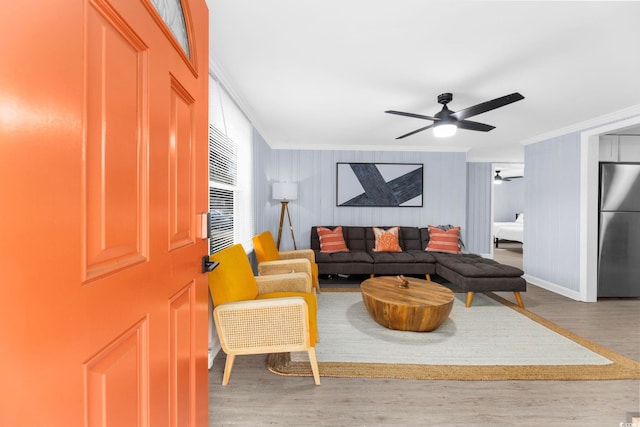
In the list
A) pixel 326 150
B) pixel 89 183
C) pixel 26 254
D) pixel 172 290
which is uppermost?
pixel 326 150

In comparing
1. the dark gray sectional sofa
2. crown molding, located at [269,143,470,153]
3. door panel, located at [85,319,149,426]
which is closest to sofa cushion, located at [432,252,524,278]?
the dark gray sectional sofa

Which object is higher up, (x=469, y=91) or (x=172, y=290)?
(x=469, y=91)

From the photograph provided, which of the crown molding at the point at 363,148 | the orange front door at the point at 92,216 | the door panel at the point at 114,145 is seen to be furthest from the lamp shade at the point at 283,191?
the door panel at the point at 114,145

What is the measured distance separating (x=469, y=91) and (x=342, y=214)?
2.87m

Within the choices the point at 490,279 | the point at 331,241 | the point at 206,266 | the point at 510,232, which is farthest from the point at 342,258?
the point at 510,232

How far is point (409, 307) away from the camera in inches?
94.8

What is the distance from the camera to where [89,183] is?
52cm

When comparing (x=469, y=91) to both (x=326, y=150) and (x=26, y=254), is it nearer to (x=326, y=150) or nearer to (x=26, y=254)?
(x=326, y=150)

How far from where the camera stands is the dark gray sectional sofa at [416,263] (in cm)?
317

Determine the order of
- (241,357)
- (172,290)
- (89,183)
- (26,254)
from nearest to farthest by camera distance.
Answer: (26,254)
(89,183)
(172,290)
(241,357)

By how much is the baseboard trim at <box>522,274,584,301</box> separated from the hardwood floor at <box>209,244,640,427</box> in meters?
2.12

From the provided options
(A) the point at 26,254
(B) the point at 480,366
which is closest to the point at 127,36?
(A) the point at 26,254

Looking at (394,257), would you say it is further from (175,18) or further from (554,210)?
(175,18)

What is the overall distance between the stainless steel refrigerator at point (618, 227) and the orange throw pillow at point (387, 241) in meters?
2.65
